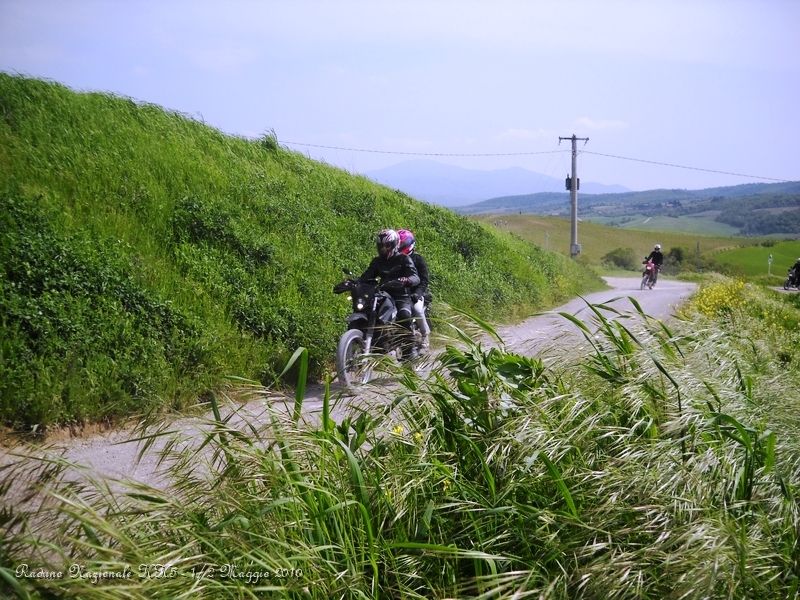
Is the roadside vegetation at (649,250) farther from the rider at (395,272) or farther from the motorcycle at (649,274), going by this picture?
the rider at (395,272)

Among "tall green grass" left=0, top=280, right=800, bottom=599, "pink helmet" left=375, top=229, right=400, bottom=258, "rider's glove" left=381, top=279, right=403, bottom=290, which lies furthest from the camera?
"pink helmet" left=375, top=229, right=400, bottom=258

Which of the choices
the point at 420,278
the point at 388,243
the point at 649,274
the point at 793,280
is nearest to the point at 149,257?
the point at 388,243

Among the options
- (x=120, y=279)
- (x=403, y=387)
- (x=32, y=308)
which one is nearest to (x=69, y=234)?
(x=120, y=279)

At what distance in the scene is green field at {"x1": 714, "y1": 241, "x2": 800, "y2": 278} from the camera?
61328 millimetres

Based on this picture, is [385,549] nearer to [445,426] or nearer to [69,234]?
[445,426]

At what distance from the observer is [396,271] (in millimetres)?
9992

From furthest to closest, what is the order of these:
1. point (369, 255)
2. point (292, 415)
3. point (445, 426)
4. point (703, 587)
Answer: point (369, 255) → point (445, 426) → point (292, 415) → point (703, 587)

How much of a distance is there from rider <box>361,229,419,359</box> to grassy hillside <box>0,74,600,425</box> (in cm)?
144

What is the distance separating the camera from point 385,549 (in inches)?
136

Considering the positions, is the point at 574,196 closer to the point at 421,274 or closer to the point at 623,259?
the point at 623,259

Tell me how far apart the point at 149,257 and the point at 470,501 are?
7.68 meters

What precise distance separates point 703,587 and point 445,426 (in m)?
1.54

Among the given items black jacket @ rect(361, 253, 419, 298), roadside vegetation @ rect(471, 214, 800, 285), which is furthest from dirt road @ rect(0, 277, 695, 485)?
roadside vegetation @ rect(471, 214, 800, 285)

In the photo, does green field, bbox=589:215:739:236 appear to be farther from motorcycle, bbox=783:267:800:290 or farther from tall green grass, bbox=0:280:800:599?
tall green grass, bbox=0:280:800:599
